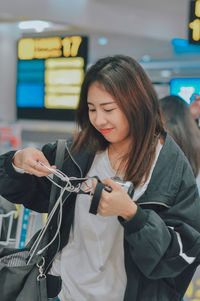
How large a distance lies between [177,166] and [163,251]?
0.27 metres

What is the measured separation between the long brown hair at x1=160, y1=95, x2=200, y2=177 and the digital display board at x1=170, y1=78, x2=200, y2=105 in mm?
147

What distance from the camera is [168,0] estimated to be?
24.2 feet

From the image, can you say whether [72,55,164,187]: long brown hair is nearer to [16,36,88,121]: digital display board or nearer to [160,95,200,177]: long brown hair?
[160,95,200,177]: long brown hair

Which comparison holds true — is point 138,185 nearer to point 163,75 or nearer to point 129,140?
point 129,140

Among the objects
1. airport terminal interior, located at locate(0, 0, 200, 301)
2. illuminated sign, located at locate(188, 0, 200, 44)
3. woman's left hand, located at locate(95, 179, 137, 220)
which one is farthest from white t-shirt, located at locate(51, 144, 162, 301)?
airport terminal interior, located at locate(0, 0, 200, 301)

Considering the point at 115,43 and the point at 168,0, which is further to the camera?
the point at 115,43

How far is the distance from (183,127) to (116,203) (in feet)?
4.66

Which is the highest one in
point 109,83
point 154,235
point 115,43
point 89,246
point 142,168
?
point 109,83

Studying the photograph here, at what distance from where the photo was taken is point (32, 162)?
1425 millimetres

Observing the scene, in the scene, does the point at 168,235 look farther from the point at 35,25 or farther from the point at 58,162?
the point at 35,25

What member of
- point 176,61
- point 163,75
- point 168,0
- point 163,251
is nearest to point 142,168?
point 163,251

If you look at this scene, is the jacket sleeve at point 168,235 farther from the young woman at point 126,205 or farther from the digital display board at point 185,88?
the digital display board at point 185,88

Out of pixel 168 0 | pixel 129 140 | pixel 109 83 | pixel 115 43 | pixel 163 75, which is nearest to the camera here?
pixel 109 83

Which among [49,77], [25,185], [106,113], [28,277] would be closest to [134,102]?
[106,113]
